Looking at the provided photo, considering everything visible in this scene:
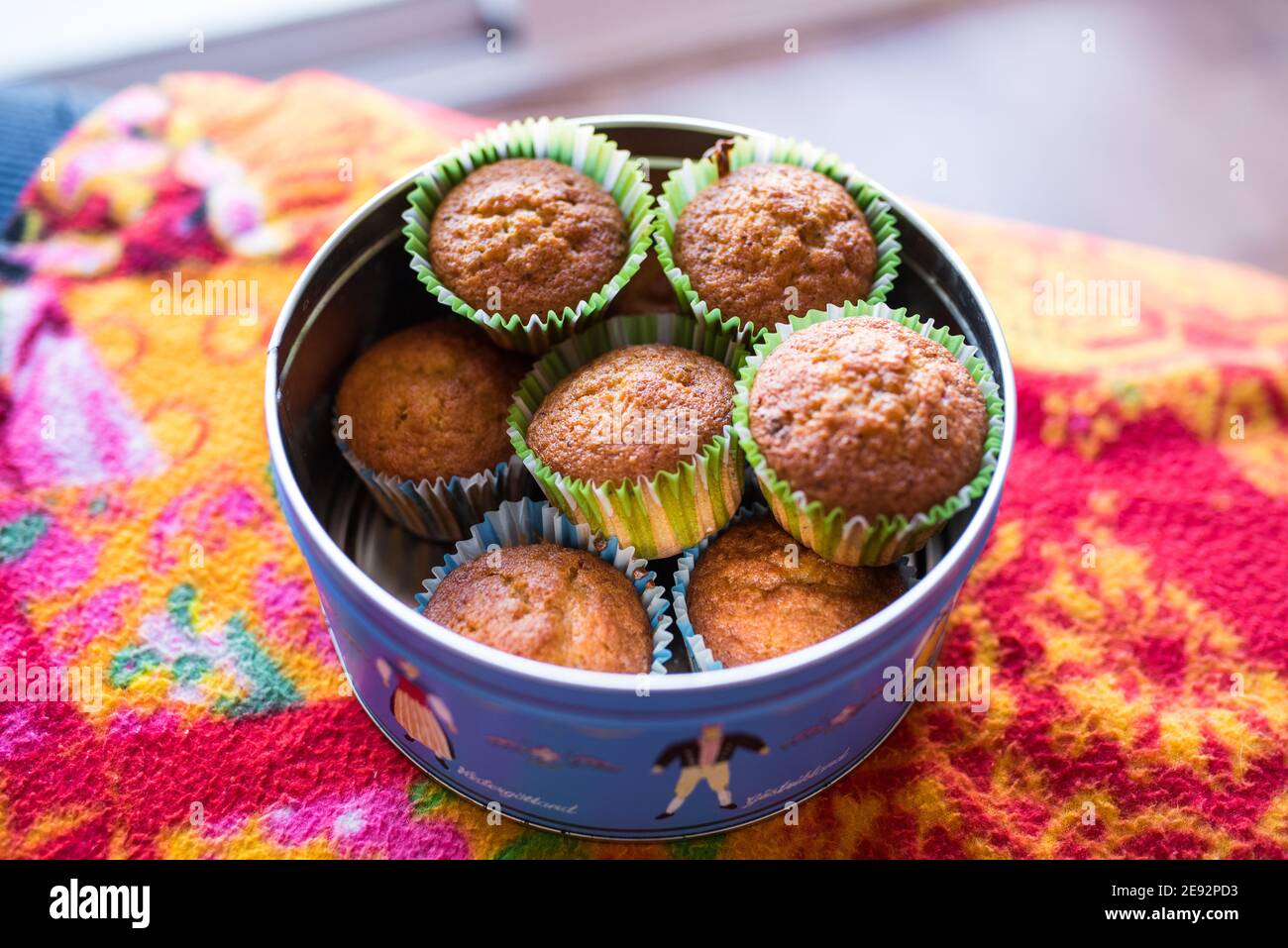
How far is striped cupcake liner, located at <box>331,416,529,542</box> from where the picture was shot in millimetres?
1365

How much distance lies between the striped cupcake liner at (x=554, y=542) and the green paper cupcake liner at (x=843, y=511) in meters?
0.17

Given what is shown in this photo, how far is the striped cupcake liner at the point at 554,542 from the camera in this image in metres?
1.23

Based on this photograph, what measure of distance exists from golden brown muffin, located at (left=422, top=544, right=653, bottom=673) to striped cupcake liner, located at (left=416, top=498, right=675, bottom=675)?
0.04 ft

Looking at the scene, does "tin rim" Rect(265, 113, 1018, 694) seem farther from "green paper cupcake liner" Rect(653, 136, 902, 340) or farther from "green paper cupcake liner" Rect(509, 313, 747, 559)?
"green paper cupcake liner" Rect(509, 313, 747, 559)

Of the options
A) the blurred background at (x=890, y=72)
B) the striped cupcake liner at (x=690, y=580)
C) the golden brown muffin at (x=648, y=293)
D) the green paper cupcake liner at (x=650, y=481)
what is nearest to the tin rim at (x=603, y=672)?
the striped cupcake liner at (x=690, y=580)

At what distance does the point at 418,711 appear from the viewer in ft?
3.69

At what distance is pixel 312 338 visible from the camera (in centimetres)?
135

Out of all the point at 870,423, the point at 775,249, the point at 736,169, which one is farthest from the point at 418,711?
the point at 736,169

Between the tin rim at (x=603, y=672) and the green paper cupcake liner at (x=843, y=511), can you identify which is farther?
the green paper cupcake liner at (x=843, y=511)

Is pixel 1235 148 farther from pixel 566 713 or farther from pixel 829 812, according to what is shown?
pixel 566 713

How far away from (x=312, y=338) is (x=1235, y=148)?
2177 millimetres

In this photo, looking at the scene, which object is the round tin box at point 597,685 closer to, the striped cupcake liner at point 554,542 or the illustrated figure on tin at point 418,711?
the illustrated figure on tin at point 418,711

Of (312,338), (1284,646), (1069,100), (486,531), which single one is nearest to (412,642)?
(486,531)

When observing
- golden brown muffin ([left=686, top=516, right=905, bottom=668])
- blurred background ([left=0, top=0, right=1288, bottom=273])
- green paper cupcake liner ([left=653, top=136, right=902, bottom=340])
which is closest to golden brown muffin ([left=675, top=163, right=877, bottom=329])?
green paper cupcake liner ([left=653, top=136, right=902, bottom=340])
